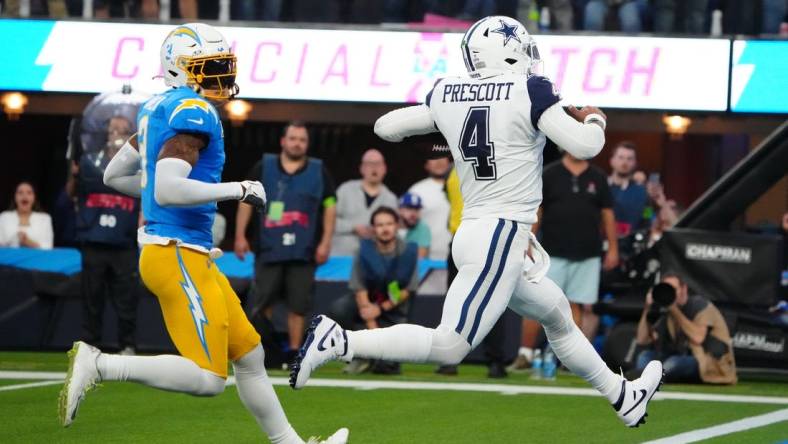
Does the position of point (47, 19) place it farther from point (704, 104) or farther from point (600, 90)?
point (704, 104)

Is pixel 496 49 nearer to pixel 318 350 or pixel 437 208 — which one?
pixel 318 350

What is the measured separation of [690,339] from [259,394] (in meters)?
5.28

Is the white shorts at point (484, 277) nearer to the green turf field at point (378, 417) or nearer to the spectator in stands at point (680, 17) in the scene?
the green turf field at point (378, 417)

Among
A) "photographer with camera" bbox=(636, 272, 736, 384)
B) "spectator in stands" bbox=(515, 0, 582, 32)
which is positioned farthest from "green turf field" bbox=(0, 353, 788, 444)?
"spectator in stands" bbox=(515, 0, 582, 32)

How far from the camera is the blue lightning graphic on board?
20.3 feet

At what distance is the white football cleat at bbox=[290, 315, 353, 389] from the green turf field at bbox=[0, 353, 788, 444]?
1.21 m

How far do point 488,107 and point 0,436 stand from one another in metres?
2.87

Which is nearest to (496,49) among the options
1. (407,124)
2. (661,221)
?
(407,124)

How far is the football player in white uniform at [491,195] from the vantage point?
6.60m

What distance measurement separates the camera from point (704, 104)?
15.2m

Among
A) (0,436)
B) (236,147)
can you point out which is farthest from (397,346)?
(236,147)

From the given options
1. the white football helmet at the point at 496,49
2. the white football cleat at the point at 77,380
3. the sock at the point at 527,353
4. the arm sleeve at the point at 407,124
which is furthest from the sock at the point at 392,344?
the sock at the point at 527,353

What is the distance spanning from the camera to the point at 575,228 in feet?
38.1

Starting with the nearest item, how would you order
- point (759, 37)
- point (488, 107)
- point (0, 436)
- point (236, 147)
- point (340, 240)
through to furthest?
point (488, 107), point (0, 436), point (340, 240), point (759, 37), point (236, 147)
